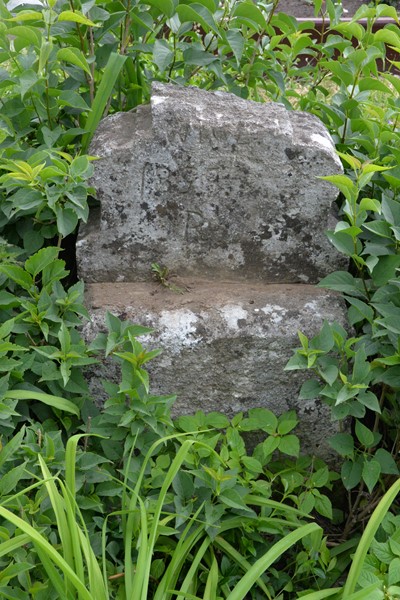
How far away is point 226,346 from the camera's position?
7.04 feet

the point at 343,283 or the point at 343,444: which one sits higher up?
the point at 343,283

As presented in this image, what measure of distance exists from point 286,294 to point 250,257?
17 cm

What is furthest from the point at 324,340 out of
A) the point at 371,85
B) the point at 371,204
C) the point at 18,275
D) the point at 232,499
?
the point at 371,85

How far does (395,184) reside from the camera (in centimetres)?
229

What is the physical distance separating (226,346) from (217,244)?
0.34 m

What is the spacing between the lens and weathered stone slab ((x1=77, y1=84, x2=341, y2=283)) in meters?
2.24

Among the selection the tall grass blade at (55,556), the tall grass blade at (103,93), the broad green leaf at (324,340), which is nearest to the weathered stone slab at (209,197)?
the tall grass blade at (103,93)

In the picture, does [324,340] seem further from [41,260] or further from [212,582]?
[41,260]

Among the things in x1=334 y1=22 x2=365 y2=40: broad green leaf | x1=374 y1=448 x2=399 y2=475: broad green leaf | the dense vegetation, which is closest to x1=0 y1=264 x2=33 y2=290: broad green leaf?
the dense vegetation

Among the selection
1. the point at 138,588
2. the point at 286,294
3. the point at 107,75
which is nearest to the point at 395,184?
the point at 286,294

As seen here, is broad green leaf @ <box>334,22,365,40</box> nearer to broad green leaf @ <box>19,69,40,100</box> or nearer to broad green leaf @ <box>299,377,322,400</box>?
broad green leaf @ <box>19,69,40,100</box>

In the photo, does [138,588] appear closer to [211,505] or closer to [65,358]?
[211,505]

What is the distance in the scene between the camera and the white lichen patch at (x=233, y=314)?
2154mm

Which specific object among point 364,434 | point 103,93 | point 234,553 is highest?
point 103,93
